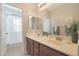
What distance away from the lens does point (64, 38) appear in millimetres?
1665

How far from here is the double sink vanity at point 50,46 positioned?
5.13 ft

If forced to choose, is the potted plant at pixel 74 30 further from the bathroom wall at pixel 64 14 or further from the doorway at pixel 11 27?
the doorway at pixel 11 27

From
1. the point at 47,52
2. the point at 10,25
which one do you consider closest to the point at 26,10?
the point at 10,25

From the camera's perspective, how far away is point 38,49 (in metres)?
1.76

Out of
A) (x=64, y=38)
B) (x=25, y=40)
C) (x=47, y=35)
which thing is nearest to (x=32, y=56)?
(x=25, y=40)

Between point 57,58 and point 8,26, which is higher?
point 8,26

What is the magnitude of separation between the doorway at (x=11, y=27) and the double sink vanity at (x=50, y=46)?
0.48 feet

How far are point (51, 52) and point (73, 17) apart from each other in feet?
1.71

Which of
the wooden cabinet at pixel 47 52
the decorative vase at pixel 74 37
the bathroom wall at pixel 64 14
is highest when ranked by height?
the bathroom wall at pixel 64 14

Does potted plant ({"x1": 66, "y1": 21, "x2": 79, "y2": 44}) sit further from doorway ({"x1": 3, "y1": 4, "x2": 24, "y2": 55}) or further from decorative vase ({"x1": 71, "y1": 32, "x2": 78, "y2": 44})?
doorway ({"x1": 3, "y1": 4, "x2": 24, "y2": 55})

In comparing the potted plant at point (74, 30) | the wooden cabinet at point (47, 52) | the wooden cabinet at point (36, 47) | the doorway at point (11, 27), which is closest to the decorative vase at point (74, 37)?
the potted plant at point (74, 30)

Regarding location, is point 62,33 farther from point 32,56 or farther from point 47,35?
point 32,56

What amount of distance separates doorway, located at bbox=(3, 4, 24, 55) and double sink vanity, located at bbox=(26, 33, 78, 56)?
0.15m

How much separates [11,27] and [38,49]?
46 centimetres
